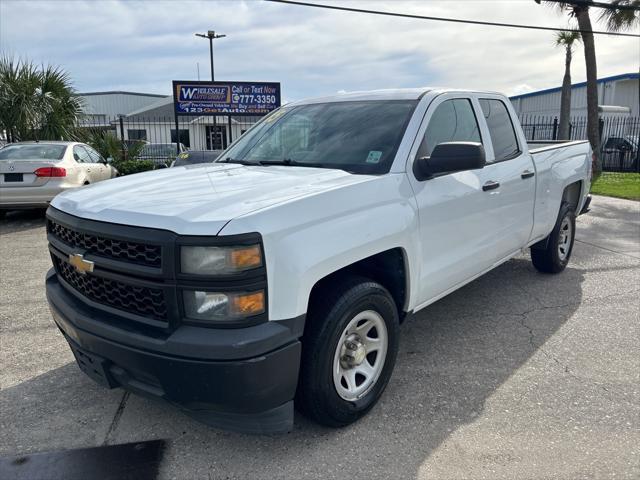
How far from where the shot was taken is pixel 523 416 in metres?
3.14

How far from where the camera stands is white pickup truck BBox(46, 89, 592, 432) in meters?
2.32

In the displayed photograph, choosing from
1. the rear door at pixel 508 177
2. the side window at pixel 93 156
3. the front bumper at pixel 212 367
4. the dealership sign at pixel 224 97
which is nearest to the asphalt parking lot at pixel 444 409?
the front bumper at pixel 212 367

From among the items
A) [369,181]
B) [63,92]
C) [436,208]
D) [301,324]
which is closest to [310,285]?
[301,324]

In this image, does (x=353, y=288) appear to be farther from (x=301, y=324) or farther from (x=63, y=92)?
(x=63, y=92)

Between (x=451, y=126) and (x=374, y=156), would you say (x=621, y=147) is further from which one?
(x=374, y=156)

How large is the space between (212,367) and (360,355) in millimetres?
974

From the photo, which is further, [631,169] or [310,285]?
[631,169]

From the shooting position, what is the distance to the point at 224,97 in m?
16.8

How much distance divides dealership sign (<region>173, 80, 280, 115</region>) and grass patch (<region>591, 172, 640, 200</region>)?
9.69m

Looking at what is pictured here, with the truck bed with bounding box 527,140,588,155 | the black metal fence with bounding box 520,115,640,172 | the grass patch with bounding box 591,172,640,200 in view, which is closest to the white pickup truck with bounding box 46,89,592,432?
the truck bed with bounding box 527,140,588,155

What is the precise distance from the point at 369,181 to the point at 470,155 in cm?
68

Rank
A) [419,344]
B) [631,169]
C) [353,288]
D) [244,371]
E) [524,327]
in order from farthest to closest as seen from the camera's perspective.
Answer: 1. [631,169]
2. [524,327]
3. [419,344]
4. [353,288]
5. [244,371]

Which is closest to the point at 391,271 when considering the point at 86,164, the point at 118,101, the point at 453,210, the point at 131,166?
the point at 453,210

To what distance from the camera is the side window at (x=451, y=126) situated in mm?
3608
